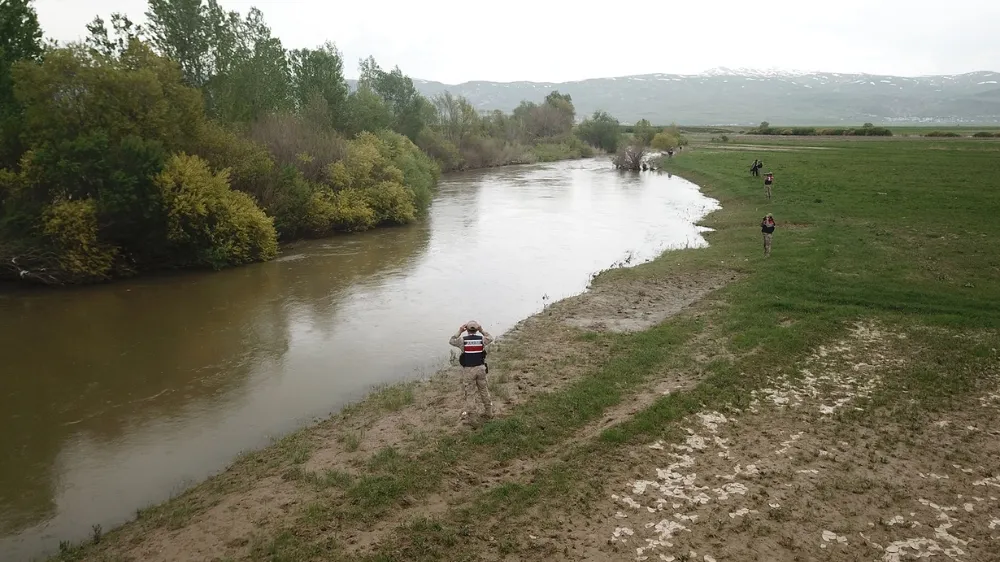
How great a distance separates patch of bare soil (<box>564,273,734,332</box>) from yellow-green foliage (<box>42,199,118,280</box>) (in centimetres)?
2240

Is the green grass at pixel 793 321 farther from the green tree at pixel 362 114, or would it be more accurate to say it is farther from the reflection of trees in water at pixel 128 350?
the green tree at pixel 362 114

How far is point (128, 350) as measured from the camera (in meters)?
19.3

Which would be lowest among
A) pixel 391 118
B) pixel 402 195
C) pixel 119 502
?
pixel 119 502

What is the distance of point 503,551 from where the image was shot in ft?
27.1

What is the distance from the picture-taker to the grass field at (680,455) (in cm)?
848

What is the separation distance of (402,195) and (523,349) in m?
28.5

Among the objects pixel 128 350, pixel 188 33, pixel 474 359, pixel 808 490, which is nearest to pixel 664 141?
pixel 188 33

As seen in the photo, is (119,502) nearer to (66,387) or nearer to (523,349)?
(66,387)

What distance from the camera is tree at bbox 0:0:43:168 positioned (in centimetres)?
2900

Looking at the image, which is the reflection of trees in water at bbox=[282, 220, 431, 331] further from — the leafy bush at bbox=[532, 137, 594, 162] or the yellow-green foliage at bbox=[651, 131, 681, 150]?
the yellow-green foliage at bbox=[651, 131, 681, 150]

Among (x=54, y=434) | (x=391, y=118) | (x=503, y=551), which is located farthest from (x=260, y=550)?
(x=391, y=118)

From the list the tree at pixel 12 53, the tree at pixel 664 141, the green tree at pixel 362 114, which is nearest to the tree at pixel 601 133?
the tree at pixel 664 141

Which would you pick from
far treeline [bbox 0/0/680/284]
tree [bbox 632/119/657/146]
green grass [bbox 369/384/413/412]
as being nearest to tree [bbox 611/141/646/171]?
tree [bbox 632/119/657/146]

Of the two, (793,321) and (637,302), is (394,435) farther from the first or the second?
(793,321)
